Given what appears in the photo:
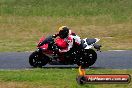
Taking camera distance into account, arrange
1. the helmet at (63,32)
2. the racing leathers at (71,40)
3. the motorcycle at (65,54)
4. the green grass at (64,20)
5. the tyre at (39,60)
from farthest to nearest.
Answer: the green grass at (64,20)
the tyre at (39,60)
the motorcycle at (65,54)
the racing leathers at (71,40)
the helmet at (63,32)

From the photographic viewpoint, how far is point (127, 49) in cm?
2152

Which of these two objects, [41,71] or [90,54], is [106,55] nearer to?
[90,54]

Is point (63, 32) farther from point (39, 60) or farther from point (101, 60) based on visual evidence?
point (101, 60)

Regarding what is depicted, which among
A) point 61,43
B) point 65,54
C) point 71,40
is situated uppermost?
point 71,40

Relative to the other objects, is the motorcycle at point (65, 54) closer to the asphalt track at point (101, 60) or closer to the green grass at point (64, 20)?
the asphalt track at point (101, 60)

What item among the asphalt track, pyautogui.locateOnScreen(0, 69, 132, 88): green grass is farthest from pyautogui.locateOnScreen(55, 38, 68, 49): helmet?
pyautogui.locateOnScreen(0, 69, 132, 88): green grass

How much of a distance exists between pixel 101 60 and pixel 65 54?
83.2 inches

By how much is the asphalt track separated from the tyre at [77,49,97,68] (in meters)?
0.46

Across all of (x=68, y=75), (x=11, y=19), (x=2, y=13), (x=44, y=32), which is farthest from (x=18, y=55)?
(x=2, y=13)

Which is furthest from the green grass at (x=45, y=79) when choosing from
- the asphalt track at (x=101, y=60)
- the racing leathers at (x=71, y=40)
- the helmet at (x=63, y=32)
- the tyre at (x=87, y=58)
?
the asphalt track at (x=101, y=60)

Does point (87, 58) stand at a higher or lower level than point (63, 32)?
lower

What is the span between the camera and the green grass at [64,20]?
82.9 feet

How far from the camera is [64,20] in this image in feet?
106

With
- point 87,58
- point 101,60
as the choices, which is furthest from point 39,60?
point 101,60
